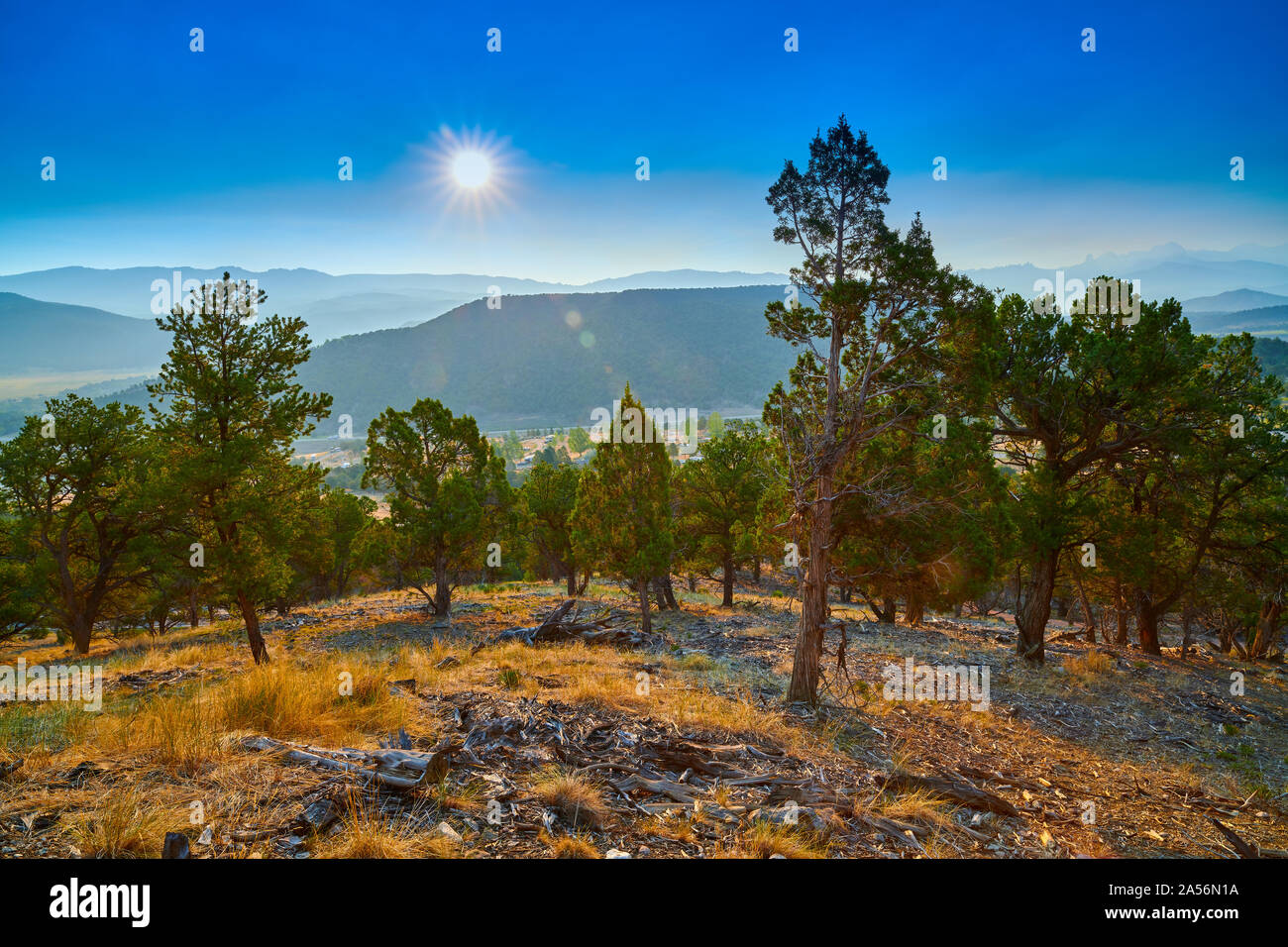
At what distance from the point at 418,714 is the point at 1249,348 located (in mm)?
26088

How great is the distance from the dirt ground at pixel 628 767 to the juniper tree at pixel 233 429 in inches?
129

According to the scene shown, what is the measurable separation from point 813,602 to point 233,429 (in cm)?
1721

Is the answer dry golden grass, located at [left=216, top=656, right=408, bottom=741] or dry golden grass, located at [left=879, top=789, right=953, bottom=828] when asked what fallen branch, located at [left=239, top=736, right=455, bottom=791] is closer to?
dry golden grass, located at [left=216, top=656, right=408, bottom=741]

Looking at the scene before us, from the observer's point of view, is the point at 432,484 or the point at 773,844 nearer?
the point at 773,844

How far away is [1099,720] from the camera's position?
1362 centimetres

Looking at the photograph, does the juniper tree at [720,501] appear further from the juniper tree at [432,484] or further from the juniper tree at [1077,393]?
the juniper tree at [1077,393]

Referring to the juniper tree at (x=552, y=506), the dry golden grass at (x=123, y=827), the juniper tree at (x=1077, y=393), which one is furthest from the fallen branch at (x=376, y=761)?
the juniper tree at (x=552, y=506)

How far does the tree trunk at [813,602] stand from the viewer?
12.1 m

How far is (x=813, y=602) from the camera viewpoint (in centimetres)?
1220

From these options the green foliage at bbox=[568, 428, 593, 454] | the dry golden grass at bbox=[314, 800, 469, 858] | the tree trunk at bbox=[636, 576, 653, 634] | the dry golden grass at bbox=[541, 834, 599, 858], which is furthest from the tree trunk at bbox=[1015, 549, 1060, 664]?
the green foliage at bbox=[568, 428, 593, 454]

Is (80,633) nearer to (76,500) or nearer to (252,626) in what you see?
(76,500)

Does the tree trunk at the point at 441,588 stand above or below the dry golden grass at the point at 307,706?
below

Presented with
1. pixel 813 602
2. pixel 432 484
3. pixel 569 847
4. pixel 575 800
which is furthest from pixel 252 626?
pixel 813 602
